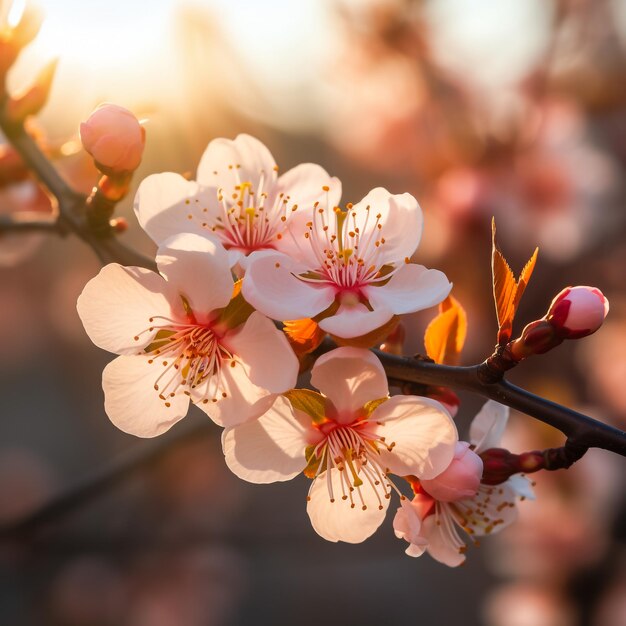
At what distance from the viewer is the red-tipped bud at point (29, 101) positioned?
991 millimetres

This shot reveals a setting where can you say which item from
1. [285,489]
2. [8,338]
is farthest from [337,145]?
[8,338]

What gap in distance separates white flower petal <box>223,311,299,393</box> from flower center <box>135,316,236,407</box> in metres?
0.04

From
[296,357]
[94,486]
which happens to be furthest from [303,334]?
[94,486]

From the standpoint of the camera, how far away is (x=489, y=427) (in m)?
0.85

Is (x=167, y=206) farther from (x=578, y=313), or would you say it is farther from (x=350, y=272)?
(x=578, y=313)

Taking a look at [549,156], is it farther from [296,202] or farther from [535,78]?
[296,202]

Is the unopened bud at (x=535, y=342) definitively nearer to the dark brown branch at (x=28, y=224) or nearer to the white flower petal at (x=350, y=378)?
the white flower petal at (x=350, y=378)

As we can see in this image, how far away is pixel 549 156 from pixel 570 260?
43 cm

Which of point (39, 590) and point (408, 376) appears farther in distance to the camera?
point (39, 590)

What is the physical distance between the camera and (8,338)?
14.5ft

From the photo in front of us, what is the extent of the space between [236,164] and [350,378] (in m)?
0.35

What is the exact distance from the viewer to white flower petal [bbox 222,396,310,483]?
0.77 metres

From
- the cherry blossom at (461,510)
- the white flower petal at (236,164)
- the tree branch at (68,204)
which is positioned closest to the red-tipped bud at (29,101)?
the tree branch at (68,204)

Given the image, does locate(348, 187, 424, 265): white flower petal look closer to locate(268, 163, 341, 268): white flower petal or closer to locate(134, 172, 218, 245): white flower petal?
locate(268, 163, 341, 268): white flower petal
